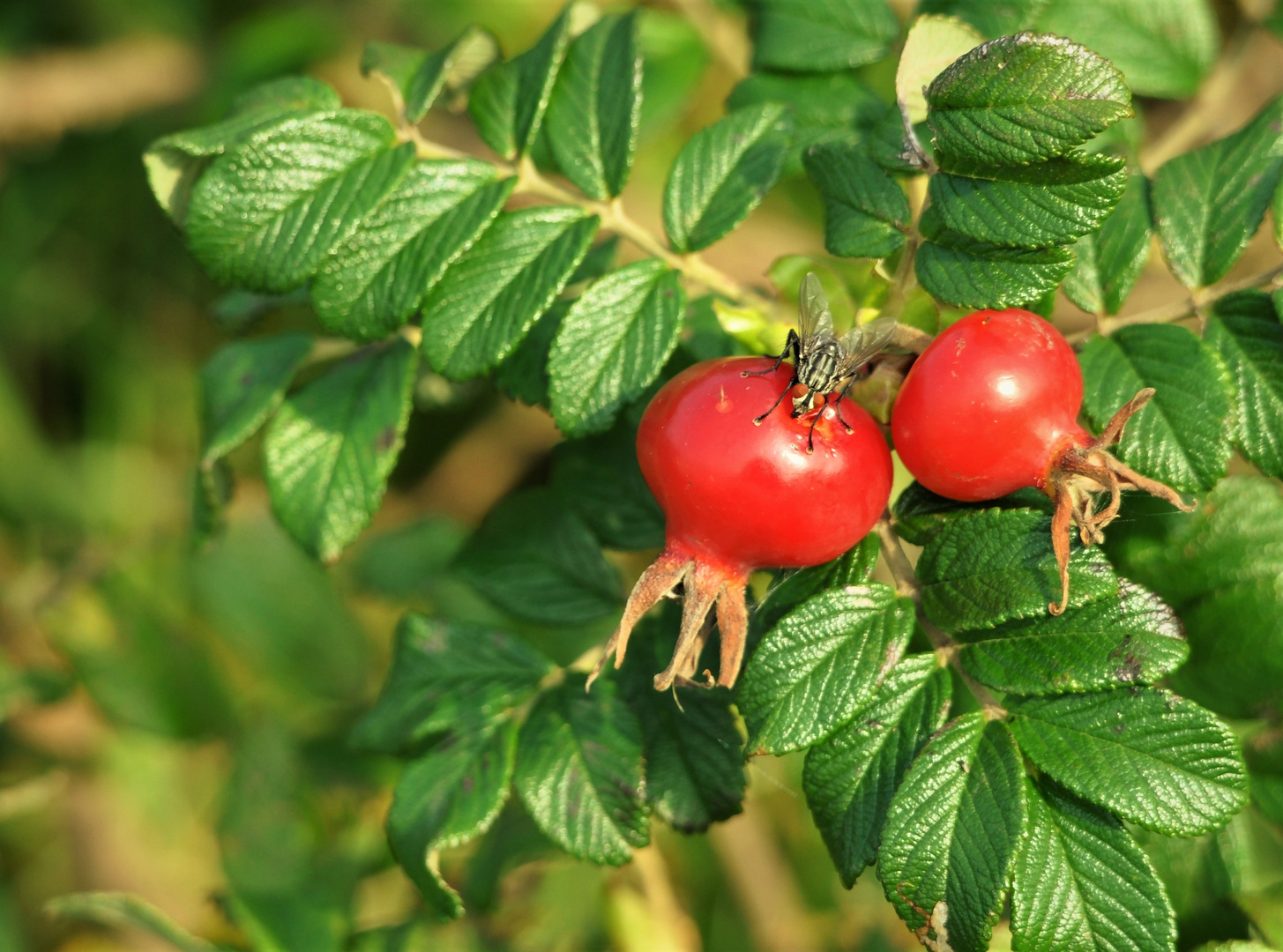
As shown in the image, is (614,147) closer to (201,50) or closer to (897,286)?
(897,286)

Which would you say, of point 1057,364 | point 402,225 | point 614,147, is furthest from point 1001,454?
point 402,225

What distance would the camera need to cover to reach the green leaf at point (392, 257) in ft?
5.61

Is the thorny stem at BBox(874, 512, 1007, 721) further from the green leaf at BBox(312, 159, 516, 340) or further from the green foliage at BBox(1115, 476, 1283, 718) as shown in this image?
the green leaf at BBox(312, 159, 516, 340)

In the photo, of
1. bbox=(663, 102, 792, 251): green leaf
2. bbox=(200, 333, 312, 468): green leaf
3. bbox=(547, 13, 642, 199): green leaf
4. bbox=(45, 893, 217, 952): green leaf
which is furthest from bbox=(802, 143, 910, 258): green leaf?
bbox=(45, 893, 217, 952): green leaf

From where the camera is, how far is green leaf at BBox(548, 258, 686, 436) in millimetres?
1650

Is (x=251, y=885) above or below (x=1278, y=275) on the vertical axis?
below

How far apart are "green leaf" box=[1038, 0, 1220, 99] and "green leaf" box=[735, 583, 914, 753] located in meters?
1.43

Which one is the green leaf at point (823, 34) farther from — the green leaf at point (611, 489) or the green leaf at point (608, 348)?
the green leaf at point (611, 489)

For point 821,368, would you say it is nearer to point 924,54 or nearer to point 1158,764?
point 924,54

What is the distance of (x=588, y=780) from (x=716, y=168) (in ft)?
3.53

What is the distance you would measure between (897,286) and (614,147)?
1.89 feet

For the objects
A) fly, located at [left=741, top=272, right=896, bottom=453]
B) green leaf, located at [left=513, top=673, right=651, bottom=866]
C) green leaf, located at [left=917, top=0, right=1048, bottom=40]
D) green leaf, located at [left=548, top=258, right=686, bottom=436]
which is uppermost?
green leaf, located at [left=917, top=0, right=1048, bottom=40]

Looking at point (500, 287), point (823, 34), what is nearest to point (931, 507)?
point (500, 287)

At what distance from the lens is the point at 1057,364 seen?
53.8 inches
